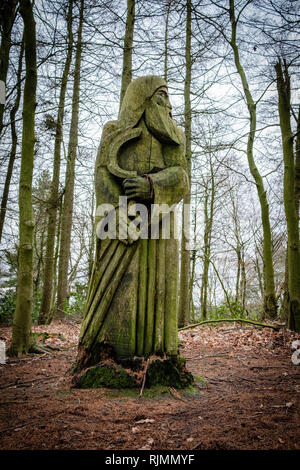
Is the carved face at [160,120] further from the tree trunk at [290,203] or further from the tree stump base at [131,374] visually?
the tree trunk at [290,203]

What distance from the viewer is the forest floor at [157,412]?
7.51 feet

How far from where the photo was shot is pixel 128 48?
27.7 ft

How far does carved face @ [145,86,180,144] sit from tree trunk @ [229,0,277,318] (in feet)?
19.1

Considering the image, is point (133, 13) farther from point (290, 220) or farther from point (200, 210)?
point (200, 210)

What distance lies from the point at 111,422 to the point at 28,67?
607cm

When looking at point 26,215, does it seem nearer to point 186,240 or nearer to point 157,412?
point 157,412

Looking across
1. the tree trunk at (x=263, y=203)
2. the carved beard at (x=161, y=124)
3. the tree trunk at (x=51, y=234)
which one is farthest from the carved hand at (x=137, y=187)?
the tree trunk at (x=51, y=234)

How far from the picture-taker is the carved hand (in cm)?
377

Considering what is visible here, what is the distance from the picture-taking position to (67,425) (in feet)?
8.34

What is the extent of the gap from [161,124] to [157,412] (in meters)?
3.36

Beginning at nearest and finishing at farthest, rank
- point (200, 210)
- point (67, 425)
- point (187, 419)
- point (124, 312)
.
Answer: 1. point (67, 425)
2. point (187, 419)
3. point (124, 312)
4. point (200, 210)

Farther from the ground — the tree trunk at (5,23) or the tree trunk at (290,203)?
the tree trunk at (5,23)

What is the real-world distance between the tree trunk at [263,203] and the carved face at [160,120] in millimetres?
5811

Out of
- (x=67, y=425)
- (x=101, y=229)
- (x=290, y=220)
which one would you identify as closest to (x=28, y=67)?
(x=101, y=229)
